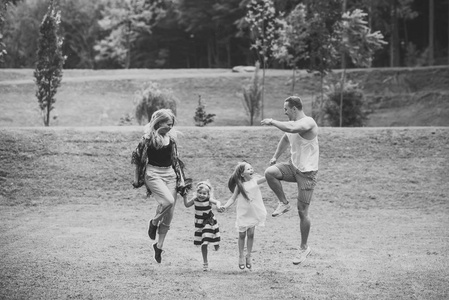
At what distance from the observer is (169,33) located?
57.9 m

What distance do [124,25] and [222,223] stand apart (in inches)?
1632

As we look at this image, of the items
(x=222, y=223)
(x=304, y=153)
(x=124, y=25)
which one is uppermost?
(x=124, y=25)

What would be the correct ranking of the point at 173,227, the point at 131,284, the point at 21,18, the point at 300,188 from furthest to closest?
the point at 21,18
the point at 173,227
the point at 300,188
the point at 131,284

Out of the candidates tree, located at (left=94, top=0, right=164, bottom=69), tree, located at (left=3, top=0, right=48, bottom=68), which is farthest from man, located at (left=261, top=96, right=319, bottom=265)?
tree, located at (left=3, top=0, right=48, bottom=68)

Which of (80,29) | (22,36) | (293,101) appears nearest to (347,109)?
(293,101)

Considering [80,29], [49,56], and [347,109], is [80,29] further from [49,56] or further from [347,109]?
[347,109]

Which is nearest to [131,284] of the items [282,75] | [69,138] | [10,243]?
[10,243]

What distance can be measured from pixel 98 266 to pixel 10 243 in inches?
111

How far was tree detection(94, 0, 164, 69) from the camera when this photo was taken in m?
52.8

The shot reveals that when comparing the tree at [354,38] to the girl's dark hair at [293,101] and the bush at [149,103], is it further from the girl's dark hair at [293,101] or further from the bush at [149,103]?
the girl's dark hair at [293,101]

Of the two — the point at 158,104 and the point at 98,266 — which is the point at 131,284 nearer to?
the point at 98,266

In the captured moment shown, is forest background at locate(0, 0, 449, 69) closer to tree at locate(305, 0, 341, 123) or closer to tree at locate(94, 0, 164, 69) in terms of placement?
tree at locate(94, 0, 164, 69)

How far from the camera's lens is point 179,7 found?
55.3 meters

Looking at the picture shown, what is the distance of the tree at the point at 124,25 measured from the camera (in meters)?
52.8
